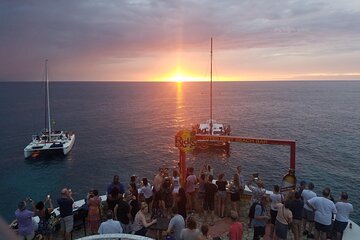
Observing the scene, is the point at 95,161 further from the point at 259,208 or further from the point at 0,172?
the point at 259,208

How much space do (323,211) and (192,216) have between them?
3872 millimetres

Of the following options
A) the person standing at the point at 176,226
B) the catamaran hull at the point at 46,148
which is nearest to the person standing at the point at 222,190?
the person standing at the point at 176,226

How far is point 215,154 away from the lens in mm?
53219

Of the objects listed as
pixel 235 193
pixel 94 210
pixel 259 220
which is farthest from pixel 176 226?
pixel 235 193

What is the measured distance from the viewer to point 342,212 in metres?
9.21

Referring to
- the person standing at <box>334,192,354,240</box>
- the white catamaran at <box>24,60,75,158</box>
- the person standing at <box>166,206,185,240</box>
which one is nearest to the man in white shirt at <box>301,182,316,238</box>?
the person standing at <box>334,192,354,240</box>

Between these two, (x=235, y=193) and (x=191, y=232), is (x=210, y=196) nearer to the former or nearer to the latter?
(x=235, y=193)

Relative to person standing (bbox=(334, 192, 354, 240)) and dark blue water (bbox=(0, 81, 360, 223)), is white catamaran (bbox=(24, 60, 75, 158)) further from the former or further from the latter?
person standing (bbox=(334, 192, 354, 240))

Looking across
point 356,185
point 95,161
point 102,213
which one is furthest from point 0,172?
point 356,185

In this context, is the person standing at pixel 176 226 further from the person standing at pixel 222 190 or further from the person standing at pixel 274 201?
the person standing at pixel 274 201

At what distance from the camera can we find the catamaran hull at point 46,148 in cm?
4990

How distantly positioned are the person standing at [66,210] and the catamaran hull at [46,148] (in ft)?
146

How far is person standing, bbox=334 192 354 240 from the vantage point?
9.10 meters

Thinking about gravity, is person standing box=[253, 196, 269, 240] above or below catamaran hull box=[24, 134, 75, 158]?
above
